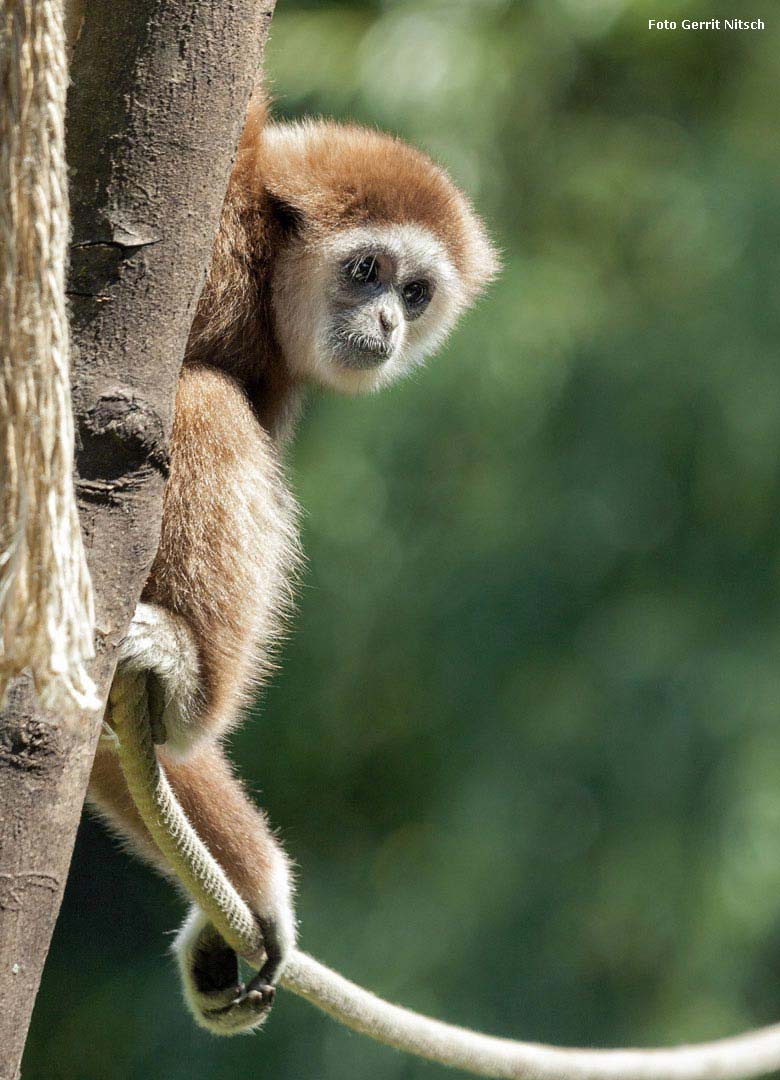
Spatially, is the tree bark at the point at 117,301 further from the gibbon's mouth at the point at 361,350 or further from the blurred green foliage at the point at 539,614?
the blurred green foliage at the point at 539,614

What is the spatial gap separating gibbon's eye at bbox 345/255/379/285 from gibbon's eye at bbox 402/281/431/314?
0.14 meters

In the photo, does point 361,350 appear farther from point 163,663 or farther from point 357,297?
point 163,663

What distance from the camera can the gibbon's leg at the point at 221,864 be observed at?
2.68 m

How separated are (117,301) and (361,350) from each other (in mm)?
1601

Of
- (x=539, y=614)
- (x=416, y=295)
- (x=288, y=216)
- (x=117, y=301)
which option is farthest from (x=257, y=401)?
(x=539, y=614)

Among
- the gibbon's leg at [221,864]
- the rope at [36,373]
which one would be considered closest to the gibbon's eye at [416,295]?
the gibbon's leg at [221,864]

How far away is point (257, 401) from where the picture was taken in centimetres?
259

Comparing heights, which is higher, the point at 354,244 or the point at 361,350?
the point at 354,244

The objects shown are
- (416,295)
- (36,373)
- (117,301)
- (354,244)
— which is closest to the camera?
(36,373)

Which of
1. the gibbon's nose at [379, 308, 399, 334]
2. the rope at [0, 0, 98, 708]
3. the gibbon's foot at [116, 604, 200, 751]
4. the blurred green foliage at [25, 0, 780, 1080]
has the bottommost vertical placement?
the blurred green foliage at [25, 0, 780, 1080]

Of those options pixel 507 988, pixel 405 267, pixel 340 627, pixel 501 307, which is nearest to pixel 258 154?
pixel 405 267

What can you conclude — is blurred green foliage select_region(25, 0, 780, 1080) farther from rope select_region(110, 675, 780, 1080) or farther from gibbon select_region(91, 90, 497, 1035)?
rope select_region(110, 675, 780, 1080)

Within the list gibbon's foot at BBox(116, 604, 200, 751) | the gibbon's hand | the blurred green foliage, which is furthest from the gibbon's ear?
the blurred green foliage

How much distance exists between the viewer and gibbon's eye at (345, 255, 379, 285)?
299 centimetres
